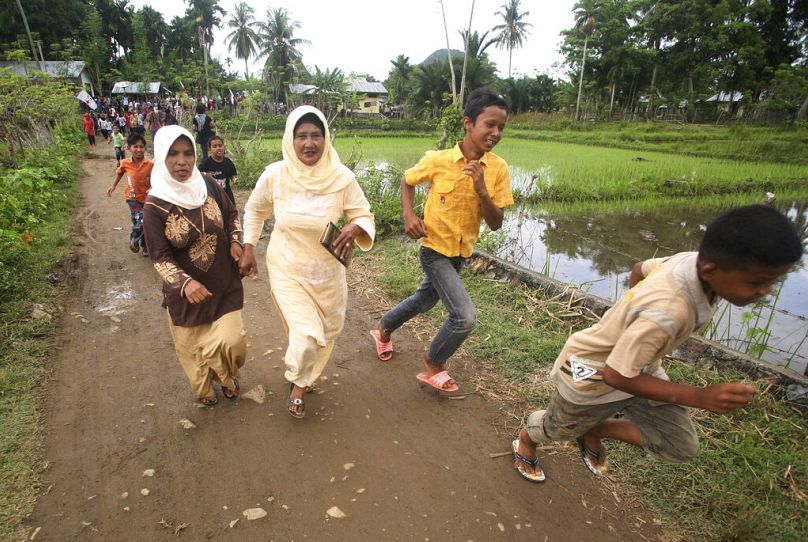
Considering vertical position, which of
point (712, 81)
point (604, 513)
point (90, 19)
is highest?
point (90, 19)

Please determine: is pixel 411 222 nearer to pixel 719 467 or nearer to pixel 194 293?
pixel 194 293

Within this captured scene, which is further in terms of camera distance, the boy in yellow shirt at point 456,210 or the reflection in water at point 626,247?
the reflection in water at point 626,247

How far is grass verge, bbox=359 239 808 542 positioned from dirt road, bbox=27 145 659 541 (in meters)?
0.20

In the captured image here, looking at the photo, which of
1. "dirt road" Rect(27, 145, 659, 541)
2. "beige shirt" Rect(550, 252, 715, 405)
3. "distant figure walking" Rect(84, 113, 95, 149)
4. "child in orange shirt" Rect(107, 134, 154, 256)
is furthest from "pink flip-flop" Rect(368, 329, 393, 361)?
"distant figure walking" Rect(84, 113, 95, 149)

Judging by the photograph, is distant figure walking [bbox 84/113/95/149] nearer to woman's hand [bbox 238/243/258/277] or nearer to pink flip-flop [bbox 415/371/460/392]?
woman's hand [bbox 238/243/258/277]

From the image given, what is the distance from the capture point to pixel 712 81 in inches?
1058

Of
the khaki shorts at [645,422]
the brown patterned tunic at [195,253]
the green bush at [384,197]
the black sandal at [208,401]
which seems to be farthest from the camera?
the green bush at [384,197]

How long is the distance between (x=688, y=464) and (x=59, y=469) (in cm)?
313

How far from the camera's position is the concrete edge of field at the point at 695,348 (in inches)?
101

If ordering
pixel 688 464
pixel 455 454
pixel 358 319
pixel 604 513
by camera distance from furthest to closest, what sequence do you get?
1. pixel 358 319
2. pixel 455 454
3. pixel 688 464
4. pixel 604 513

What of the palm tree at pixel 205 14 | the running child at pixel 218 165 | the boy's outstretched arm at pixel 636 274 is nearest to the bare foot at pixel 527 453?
the boy's outstretched arm at pixel 636 274

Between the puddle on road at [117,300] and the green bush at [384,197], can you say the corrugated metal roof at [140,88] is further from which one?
the puddle on road at [117,300]

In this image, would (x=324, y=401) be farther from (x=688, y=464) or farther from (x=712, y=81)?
(x=712, y=81)

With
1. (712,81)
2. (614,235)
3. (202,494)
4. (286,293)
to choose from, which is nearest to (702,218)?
(614,235)
